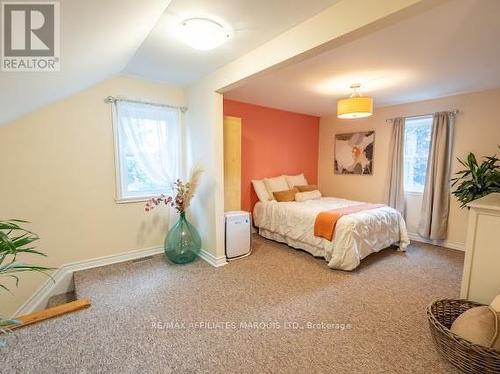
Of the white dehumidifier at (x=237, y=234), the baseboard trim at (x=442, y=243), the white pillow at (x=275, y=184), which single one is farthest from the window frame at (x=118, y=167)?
the baseboard trim at (x=442, y=243)

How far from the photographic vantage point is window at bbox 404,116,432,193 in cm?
398

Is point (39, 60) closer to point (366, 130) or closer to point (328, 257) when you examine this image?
point (328, 257)

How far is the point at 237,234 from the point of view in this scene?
3.10 m

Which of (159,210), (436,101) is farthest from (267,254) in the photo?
(436,101)

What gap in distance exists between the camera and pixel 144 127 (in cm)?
308

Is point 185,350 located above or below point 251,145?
below

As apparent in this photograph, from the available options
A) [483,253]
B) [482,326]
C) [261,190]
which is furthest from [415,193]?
[482,326]

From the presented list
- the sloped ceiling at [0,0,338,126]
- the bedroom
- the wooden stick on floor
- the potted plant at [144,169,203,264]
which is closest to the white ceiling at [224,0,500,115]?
the bedroom

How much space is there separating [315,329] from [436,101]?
3.91 m

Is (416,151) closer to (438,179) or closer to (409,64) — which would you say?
(438,179)

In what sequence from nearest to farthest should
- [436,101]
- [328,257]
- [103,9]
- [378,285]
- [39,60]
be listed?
[103,9], [39,60], [378,285], [328,257], [436,101]

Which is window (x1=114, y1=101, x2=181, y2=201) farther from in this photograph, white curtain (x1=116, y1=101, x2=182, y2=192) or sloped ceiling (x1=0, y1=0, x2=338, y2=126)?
sloped ceiling (x1=0, y1=0, x2=338, y2=126)

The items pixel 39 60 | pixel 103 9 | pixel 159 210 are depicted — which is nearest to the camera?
pixel 103 9

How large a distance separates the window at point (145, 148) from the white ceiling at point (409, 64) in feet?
3.75
